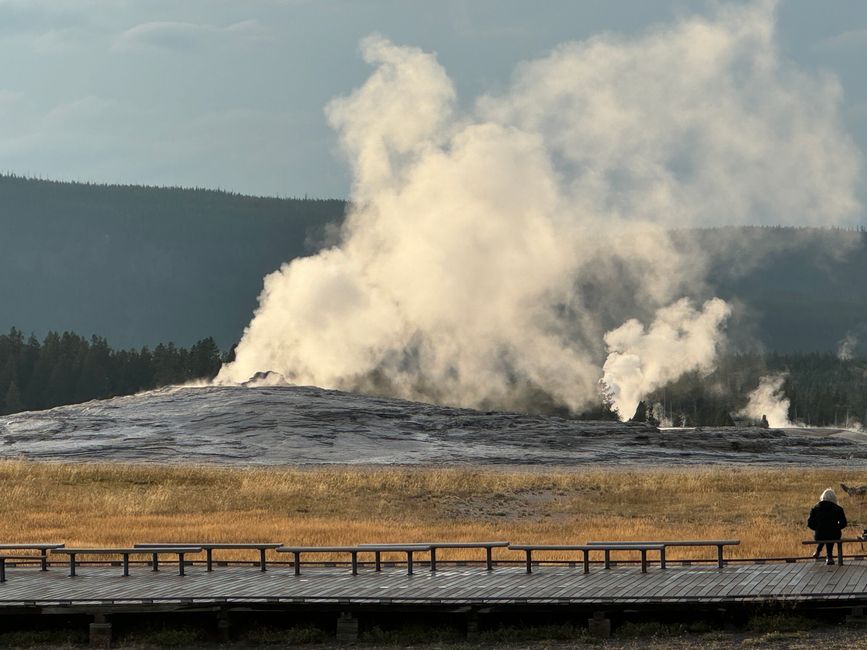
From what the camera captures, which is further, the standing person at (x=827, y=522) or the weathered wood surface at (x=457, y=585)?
the standing person at (x=827, y=522)

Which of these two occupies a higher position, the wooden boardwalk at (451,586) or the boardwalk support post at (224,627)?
the wooden boardwalk at (451,586)

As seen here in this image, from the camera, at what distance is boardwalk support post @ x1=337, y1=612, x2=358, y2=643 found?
22.8 m

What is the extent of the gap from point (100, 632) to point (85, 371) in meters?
115

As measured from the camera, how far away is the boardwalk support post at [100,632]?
75.4 ft

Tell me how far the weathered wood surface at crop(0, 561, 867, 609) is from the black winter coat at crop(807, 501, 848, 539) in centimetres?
61

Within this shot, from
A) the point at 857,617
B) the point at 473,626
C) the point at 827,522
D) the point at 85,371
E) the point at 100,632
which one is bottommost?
the point at 100,632

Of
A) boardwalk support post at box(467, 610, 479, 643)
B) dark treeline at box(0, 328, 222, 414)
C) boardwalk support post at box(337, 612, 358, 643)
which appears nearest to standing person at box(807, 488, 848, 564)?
boardwalk support post at box(467, 610, 479, 643)

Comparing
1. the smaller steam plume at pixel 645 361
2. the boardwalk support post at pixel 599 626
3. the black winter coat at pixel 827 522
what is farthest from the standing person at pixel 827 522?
the smaller steam plume at pixel 645 361

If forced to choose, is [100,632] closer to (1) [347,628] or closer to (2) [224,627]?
(2) [224,627]

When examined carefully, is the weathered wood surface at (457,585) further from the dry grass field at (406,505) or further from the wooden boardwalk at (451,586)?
the dry grass field at (406,505)

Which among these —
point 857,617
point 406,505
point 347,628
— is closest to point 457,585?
point 347,628

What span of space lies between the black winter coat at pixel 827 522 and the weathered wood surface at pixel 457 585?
0.61 meters

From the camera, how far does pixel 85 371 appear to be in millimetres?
134625

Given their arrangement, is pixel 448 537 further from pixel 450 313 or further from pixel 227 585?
pixel 450 313
